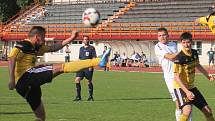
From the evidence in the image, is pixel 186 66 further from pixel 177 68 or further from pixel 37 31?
pixel 37 31

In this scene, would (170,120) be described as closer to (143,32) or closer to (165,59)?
(165,59)

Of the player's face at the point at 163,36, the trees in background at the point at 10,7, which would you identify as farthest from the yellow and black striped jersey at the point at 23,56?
the trees in background at the point at 10,7

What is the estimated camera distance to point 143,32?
52500mm

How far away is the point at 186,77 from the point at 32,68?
3021 millimetres

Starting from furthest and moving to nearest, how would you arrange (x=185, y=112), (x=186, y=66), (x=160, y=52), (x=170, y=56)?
(x=160, y=52) → (x=170, y=56) → (x=186, y=66) → (x=185, y=112)

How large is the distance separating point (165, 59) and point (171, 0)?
46471 mm

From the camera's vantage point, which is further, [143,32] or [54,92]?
[143,32]

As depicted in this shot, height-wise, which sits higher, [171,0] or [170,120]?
[171,0]

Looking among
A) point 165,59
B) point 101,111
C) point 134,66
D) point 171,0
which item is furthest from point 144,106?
point 171,0

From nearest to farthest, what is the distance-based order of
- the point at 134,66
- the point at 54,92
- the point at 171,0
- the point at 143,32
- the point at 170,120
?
the point at 170,120 < the point at 54,92 < the point at 134,66 < the point at 143,32 < the point at 171,0

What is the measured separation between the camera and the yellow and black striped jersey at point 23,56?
10.3 metres

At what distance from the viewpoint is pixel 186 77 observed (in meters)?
10.9

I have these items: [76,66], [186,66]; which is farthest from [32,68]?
[186,66]

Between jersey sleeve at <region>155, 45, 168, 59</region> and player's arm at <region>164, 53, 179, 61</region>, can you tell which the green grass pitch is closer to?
jersey sleeve at <region>155, 45, 168, 59</region>
